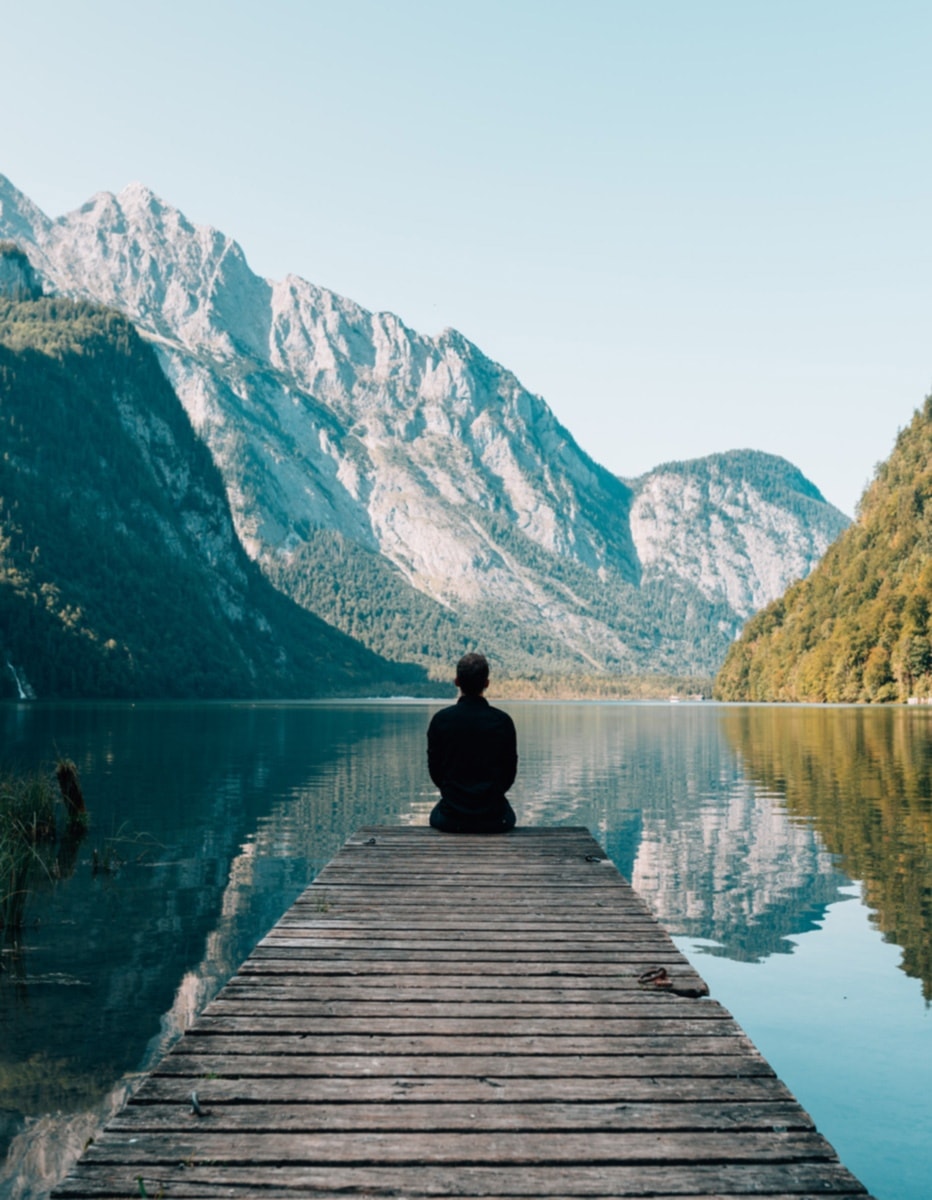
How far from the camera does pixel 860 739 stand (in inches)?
2670

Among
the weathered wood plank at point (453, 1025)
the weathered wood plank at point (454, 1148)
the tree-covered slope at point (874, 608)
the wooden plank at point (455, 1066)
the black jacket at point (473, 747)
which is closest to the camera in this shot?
the weathered wood plank at point (454, 1148)

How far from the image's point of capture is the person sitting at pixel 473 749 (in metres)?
16.3

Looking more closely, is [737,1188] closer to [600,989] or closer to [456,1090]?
[456,1090]

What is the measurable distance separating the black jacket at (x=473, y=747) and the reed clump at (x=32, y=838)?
28.2 ft

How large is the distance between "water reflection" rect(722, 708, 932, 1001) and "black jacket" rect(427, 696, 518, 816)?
290 inches

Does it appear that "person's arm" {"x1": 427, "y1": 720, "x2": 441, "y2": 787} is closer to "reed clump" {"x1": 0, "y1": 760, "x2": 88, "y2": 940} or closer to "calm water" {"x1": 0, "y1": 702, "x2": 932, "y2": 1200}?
"calm water" {"x1": 0, "y1": 702, "x2": 932, "y2": 1200}

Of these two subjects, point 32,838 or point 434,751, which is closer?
point 434,751

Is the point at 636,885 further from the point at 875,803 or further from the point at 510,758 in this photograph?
the point at 875,803

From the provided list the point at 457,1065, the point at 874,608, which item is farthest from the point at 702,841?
the point at 874,608

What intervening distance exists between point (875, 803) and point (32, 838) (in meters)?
27.3

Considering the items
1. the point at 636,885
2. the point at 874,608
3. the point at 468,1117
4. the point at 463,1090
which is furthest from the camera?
the point at 874,608

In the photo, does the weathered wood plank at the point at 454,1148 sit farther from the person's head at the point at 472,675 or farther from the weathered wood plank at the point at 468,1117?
the person's head at the point at 472,675

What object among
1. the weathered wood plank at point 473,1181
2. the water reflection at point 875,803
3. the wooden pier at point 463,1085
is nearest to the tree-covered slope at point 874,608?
the water reflection at point 875,803

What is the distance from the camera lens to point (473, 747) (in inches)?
648
